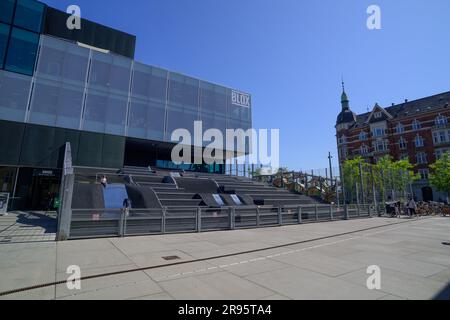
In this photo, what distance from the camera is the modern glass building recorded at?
64.2 feet

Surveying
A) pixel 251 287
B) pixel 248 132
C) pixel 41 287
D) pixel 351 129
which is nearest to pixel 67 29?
pixel 248 132

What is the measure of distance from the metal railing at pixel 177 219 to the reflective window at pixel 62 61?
1782cm

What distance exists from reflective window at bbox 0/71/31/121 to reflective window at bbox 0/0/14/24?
15.7 ft

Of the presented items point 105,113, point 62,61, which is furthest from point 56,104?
point 62,61

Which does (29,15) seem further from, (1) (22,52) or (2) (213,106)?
(2) (213,106)

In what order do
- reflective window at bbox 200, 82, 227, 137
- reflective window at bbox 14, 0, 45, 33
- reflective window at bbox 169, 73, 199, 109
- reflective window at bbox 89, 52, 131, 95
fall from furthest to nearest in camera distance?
reflective window at bbox 200, 82, 227, 137 → reflective window at bbox 169, 73, 199, 109 → reflective window at bbox 89, 52, 131, 95 → reflective window at bbox 14, 0, 45, 33

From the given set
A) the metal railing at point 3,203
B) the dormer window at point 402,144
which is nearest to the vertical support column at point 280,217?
the metal railing at point 3,203

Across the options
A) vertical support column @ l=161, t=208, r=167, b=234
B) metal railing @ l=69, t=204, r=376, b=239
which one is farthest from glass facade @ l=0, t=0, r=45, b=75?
vertical support column @ l=161, t=208, r=167, b=234

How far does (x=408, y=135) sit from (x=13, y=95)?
66855 mm

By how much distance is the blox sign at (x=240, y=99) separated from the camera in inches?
1292

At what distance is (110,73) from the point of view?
24.1 meters

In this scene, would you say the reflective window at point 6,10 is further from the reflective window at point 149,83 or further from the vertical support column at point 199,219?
the vertical support column at point 199,219

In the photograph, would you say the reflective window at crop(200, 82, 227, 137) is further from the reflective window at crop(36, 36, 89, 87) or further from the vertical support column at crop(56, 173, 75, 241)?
the vertical support column at crop(56, 173, 75, 241)
